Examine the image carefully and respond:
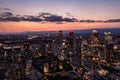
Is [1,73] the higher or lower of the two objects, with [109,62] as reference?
higher

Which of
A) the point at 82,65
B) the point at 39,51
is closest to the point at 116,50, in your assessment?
the point at 82,65

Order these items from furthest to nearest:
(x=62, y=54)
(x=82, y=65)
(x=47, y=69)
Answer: (x=62, y=54) < (x=82, y=65) < (x=47, y=69)

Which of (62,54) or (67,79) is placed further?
(62,54)

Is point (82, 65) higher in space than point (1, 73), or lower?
lower

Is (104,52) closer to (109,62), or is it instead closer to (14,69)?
(109,62)

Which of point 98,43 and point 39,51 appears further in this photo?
point 98,43

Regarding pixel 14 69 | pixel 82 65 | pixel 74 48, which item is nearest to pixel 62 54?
pixel 74 48

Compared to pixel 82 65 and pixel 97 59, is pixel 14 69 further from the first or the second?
pixel 97 59

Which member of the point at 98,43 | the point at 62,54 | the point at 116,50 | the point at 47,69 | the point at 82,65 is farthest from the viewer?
the point at 98,43

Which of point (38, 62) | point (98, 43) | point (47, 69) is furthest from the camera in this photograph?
point (98, 43)
